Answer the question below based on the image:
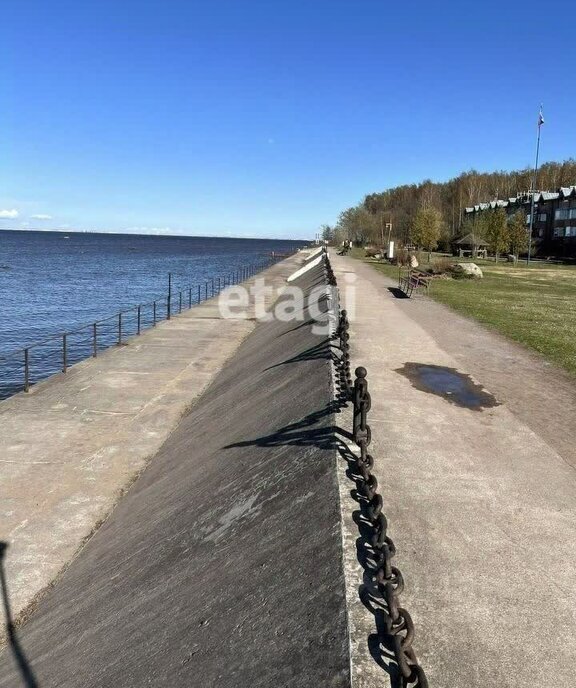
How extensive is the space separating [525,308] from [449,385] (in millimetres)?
12402

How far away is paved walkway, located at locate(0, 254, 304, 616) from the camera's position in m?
6.82

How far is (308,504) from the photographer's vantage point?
434 cm

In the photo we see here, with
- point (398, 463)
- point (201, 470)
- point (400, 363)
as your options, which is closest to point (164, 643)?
point (398, 463)

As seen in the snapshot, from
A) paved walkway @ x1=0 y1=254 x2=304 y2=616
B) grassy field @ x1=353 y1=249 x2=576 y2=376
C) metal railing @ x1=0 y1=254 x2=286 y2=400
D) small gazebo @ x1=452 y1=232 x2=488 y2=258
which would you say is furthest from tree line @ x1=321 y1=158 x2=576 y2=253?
paved walkway @ x1=0 y1=254 x2=304 y2=616

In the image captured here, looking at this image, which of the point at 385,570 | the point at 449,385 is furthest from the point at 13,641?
the point at 449,385

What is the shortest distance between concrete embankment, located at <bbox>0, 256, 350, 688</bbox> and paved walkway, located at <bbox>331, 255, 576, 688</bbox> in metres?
0.26

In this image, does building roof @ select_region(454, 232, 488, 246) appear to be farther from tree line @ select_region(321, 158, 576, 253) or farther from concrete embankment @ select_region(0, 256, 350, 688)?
concrete embankment @ select_region(0, 256, 350, 688)

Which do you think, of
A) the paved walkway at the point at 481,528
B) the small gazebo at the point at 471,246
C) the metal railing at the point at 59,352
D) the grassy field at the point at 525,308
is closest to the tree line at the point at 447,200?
the small gazebo at the point at 471,246

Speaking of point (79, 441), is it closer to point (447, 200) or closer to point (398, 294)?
point (398, 294)

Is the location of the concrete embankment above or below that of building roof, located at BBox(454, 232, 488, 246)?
below

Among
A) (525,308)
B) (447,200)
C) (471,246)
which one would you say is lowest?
(525,308)

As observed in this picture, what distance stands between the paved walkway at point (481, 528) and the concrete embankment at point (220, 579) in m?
0.26

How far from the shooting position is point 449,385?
8609mm

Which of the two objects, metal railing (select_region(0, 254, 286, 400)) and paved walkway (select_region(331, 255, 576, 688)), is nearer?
paved walkway (select_region(331, 255, 576, 688))
